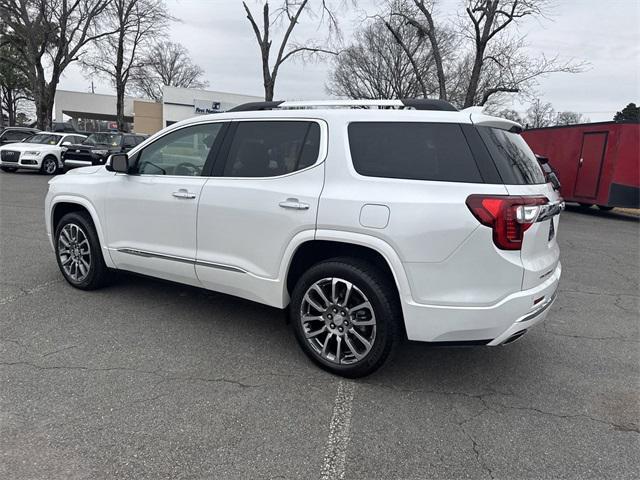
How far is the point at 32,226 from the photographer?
307 inches

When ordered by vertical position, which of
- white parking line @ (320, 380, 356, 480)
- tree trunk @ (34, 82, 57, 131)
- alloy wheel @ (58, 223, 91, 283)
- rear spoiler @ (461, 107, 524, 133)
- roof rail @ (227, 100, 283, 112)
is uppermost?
tree trunk @ (34, 82, 57, 131)

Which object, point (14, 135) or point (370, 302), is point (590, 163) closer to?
point (370, 302)

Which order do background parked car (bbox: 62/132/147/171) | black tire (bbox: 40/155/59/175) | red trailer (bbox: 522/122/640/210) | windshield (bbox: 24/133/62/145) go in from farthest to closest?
windshield (bbox: 24/133/62/145) → background parked car (bbox: 62/132/147/171) → black tire (bbox: 40/155/59/175) → red trailer (bbox: 522/122/640/210)

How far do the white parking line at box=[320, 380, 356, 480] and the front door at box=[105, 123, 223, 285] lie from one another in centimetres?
161

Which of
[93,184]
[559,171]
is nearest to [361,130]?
[93,184]

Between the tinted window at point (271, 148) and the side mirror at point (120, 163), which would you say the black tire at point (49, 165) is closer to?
the side mirror at point (120, 163)

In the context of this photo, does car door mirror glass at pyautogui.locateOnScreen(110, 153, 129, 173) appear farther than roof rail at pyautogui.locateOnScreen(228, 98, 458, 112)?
Yes

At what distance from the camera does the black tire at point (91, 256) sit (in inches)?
176

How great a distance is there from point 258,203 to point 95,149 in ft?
55.6

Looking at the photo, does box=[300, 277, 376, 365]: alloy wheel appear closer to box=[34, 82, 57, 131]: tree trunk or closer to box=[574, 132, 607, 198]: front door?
box=[574, 132, 607, 198]: front door

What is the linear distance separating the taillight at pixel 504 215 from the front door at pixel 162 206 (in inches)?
86.1

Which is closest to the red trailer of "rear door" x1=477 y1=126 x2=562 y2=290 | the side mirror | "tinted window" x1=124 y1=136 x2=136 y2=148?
"rear door" x1=477 y1=126 x2=562 y2=290

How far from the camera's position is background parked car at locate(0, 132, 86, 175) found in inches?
639

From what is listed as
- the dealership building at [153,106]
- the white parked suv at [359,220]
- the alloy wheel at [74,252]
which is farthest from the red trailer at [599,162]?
the dealership building at [153,106]
